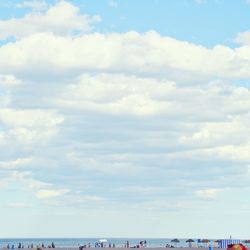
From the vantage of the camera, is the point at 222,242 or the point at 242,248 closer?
the point at 242,248

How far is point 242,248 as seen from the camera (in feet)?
265

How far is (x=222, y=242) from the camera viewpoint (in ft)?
403

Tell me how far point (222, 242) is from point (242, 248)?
140 feet
